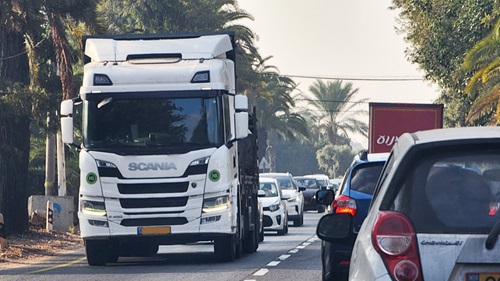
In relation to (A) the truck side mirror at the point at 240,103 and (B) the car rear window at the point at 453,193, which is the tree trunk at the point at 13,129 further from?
(B) the car rear window at the point at 453,193

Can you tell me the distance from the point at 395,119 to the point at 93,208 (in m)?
10.5

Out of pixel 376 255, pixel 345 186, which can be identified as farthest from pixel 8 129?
pixel 376 255

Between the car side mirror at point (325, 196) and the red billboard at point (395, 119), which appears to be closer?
the car side mirror at point (325, 196)

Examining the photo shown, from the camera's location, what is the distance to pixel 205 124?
18078mm

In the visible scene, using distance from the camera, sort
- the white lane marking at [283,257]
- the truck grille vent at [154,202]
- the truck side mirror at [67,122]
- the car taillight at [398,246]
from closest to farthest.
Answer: the car taillight at [398,246], the truck side mirror at [67,122], the truck grille vent at [154,202], the white lane marking at [283,257]

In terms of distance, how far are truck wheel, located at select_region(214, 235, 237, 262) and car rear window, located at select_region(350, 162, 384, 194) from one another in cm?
633

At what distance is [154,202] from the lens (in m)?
18.2

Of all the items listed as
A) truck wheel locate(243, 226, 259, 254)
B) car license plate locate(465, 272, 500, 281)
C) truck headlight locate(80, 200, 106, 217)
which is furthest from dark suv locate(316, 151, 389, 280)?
truck wheel locate(243, 226, 259, 254)

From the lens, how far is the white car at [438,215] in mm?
5074

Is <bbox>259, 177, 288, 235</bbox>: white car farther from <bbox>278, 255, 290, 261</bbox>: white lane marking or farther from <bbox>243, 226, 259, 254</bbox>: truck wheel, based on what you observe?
<bbox>278, 255, 290, 261</bbox>: white lane marking

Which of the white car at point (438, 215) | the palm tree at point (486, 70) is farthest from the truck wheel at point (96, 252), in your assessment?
the palm tree at point (486, 70)

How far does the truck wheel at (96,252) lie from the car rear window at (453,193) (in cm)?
1397

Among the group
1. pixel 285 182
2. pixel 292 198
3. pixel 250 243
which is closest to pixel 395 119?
pixel 250 243

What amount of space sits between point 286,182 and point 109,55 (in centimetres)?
1988
